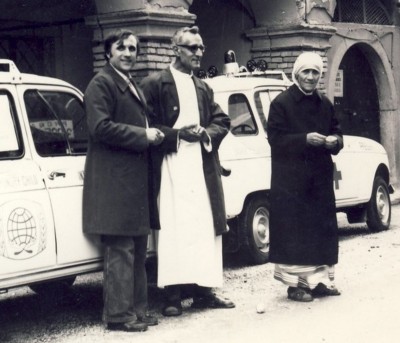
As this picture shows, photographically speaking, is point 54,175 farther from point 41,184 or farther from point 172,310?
point 172,310

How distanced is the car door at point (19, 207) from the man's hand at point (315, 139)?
220 centimetres

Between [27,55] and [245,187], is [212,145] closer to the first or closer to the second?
[245,187]

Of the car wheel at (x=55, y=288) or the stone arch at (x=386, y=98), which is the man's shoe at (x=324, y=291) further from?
the stone arch at (x=386, y=98)

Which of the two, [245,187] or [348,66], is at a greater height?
[348,66]

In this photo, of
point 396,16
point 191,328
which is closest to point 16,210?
point 191,328

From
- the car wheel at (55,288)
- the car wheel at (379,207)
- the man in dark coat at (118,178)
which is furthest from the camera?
the car wheel at (379,207)

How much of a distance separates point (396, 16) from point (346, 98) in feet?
6.98

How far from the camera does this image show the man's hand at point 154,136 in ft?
21.4

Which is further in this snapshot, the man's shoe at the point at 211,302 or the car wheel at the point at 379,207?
the car wheel at the point at 379,207

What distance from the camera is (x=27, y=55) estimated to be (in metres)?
13.9

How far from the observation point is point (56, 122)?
6.80 meters

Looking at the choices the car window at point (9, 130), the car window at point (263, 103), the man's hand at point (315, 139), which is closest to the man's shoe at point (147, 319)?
the car window at point (9, 130)

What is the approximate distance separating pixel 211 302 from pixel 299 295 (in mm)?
743

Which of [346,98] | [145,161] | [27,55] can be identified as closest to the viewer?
[145,161]
